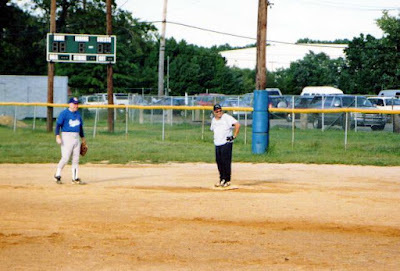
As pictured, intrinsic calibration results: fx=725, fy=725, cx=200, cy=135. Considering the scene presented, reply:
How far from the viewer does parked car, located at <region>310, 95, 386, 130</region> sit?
33.4 m

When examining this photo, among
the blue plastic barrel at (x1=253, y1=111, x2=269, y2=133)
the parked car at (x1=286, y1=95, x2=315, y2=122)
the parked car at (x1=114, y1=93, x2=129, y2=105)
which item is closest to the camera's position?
the blue plastic barrel at (x1=253, y1=111, x2=269, y2=133)

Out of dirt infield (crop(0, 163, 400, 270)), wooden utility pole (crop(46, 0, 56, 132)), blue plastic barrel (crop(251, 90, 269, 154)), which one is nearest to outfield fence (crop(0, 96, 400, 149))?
wooden utility pole (crop(46, 0, 56, 132))

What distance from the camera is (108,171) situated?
18.7 m

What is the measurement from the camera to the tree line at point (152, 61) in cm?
6341

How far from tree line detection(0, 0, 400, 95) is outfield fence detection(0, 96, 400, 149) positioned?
1341cm

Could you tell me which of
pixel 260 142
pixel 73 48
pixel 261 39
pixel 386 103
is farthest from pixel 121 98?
pixel 260 142

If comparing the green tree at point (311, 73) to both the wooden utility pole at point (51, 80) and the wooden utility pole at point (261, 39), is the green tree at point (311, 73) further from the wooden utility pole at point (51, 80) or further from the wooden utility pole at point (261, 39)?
the wooden utility pole at point (261, 39)

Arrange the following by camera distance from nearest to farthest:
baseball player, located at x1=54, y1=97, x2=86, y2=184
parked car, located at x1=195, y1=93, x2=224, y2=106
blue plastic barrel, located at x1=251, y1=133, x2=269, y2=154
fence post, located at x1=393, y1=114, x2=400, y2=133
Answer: baseball player, located at x1=54, y1=97, x2=86, y2=184, blue plastic barrel, located at x1=251, y1=133, x2=269, y2=154, fence post, located at x1=393, y1=114, x2=400, y2=133, parked car, located at x1=195, y1=93, x2=224, y2=106

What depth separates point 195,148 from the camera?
84.8 feet

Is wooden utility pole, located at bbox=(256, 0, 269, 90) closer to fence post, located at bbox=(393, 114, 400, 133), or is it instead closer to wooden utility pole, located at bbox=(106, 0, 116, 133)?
fence post, located at bbox=(393, 114, 400, 133)

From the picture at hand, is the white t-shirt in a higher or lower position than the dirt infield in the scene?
higher

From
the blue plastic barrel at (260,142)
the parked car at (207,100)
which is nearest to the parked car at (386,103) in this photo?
the parked car at (207,100)

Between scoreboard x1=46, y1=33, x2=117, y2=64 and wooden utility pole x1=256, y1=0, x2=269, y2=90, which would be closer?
wooden utility pole x1=256, y1=0, x2=269, y2=90

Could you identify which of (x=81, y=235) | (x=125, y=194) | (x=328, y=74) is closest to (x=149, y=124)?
(x=125, y=194)
